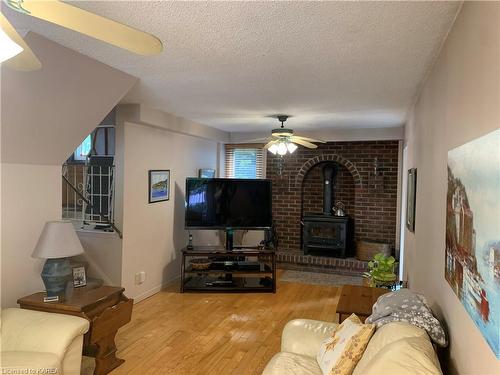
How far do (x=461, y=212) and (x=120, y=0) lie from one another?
176 cm

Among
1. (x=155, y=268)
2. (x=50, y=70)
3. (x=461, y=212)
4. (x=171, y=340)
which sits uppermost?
Answer: (x=50, y=70)

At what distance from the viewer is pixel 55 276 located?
2.63 m

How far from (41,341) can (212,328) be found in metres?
1.79

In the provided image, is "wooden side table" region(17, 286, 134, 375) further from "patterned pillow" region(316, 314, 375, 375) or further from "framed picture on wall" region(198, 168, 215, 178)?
"framed picture on wall" region(198, 168, 215, 178)

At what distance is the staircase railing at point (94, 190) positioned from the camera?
4.22m

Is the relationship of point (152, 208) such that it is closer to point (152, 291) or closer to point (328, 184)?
point (152, 291)

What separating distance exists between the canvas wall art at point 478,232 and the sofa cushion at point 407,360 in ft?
0.82

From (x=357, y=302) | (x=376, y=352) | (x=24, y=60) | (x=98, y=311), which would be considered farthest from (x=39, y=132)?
(x=357, y=302)

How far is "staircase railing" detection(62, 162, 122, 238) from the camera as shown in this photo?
13.9 ft

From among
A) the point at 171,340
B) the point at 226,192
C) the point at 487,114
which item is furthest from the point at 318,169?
the point at 487,114

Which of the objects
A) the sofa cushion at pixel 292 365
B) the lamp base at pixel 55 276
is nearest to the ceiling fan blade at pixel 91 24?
the sofa cushion at pixel 292 365

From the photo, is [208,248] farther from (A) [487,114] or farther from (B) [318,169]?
(A) [487,114]

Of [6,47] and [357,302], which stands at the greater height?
→ [6,47]

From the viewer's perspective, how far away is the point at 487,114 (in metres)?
1.19
